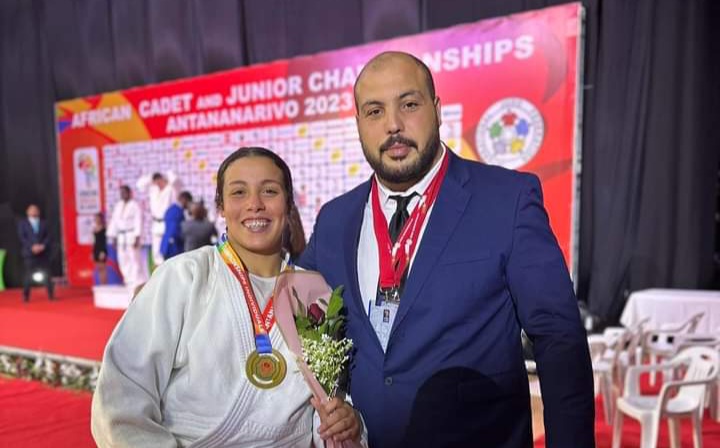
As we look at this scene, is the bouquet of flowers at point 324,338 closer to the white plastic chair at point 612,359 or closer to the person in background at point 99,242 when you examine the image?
the white plastic chair at point 612,359

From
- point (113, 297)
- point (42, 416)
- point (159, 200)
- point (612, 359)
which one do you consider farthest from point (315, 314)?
point (159, 200)

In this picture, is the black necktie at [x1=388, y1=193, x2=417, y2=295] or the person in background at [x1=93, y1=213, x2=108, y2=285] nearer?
the black necktie at [x1=388, y1=193, x2=417, y2=295]

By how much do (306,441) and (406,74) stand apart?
915mm

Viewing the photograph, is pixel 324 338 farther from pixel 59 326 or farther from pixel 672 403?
pixel 59 326

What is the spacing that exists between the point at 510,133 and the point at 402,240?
4263 millimetres

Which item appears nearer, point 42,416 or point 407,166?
point 407,166

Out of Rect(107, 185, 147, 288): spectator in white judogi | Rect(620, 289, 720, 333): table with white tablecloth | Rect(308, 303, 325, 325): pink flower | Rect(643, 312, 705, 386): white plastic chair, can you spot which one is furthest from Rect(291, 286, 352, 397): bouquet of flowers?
Rect(107, 185, 147, 288): spectator in white judogi

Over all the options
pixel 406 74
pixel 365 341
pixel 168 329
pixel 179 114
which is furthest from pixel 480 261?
pixel 179 114

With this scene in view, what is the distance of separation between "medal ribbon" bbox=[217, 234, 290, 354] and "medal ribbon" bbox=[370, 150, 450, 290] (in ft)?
0.94

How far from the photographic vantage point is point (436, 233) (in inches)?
51.4

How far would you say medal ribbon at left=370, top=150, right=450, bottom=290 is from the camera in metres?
1.34

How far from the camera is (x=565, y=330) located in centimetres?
120

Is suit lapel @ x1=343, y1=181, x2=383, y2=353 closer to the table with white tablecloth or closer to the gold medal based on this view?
the gold medal

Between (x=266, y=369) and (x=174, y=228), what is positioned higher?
(x=266, y=369)
